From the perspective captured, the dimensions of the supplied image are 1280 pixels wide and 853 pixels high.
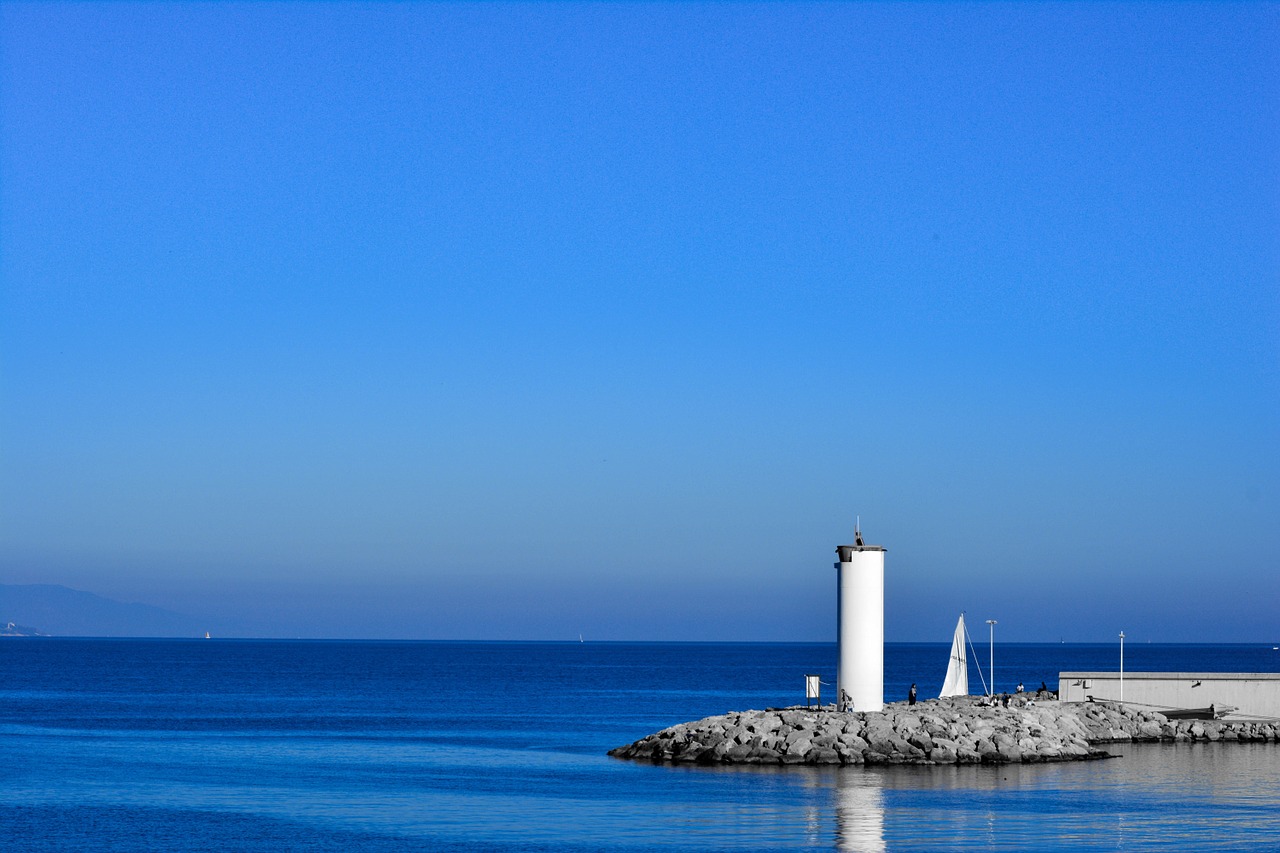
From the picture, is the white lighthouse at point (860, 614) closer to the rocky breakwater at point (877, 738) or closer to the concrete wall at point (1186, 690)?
the rocky breakwater at point (877, 738)

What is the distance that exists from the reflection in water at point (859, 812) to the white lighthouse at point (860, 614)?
463cm

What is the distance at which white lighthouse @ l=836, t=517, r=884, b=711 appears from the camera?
43.6 meters

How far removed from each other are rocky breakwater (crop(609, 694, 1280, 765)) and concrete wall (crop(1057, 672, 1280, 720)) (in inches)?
263

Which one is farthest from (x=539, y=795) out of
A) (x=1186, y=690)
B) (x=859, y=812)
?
(x=1186, y=690)

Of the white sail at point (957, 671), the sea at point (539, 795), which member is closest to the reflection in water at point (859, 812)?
the sea at point (539, 795)

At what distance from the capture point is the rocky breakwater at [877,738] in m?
41.9

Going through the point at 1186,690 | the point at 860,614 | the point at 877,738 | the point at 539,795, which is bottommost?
the point at 539,795

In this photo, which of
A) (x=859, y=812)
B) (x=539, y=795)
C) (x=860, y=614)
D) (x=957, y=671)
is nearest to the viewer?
(x=859, y=812)

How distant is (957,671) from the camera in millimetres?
61031

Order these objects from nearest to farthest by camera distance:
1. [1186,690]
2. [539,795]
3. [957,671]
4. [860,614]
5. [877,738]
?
[539,795] → [877,738] → [860,614] → [1186,690] → [957,671]

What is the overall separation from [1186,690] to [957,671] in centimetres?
950

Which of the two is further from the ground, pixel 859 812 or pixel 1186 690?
pixel 1186 690

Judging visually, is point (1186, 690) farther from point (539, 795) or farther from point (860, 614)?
point (539, 795)

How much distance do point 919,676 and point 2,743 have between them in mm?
97160
